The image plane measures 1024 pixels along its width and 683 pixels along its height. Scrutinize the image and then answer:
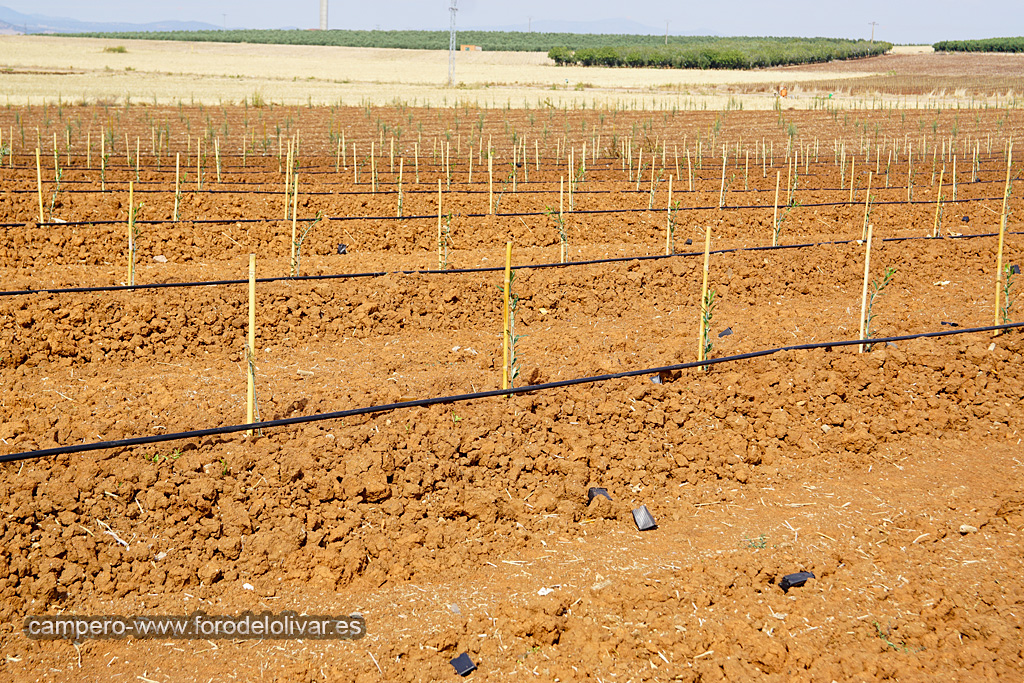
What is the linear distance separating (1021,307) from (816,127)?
20.2 m

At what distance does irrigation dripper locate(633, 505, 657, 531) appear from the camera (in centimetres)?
445

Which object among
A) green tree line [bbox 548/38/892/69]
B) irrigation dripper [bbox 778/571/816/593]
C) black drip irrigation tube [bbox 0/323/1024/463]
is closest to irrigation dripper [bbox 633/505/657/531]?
irrigation dripper [bbox 778/571/816/593]

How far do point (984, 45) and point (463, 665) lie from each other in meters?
76.8

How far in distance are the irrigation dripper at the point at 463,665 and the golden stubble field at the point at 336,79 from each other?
86.4ft

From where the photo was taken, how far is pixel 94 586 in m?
3.79

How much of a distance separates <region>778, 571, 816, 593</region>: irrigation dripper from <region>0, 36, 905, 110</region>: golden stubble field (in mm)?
26672

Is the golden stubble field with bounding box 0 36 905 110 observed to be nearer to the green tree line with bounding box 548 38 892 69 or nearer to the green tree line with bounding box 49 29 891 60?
the green tree line with bounding box 548 38 892 69

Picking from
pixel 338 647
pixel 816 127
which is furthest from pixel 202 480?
pixel 816 127

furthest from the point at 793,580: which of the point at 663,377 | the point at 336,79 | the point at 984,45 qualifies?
the point at 984,45

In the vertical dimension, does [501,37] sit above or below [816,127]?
above

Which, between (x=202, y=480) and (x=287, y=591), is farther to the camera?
(x=202, y=480)

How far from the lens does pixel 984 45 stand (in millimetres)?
66688

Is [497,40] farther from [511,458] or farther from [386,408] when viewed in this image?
[511,458]

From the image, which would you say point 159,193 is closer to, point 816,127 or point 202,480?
point 202,480
